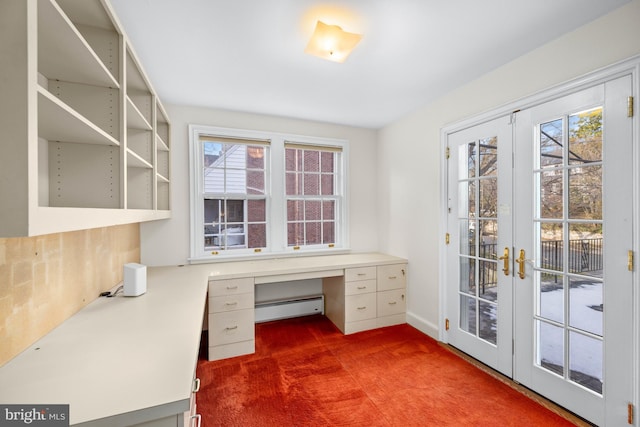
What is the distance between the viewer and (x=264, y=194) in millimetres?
3336

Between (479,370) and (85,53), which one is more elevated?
(85,53)

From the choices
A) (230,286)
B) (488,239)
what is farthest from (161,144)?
(488,239)

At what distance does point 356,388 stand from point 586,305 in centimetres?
166

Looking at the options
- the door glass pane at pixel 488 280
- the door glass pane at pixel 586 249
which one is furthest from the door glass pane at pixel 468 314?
the door glass pane at pixel 586 249

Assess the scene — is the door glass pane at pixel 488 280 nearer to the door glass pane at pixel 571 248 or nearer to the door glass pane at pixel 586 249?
the door glass pane at pixel 571 248

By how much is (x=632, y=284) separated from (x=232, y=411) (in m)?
2.58

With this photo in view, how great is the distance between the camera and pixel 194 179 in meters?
3.01

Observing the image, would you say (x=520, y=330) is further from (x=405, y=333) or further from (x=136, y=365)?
(x=136, y=365)

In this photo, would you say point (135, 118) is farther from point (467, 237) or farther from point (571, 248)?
point (571, 248)

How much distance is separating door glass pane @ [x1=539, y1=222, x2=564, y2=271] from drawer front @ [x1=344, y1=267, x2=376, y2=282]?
1551 mm

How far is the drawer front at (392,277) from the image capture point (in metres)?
3.14

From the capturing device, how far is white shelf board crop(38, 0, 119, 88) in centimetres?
90

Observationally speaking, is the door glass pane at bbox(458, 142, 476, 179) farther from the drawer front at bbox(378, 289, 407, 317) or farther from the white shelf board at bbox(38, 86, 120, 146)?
the white shelf board at bbox(38, 86, 120, 146)

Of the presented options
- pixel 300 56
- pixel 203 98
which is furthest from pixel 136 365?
pixel 203 98
